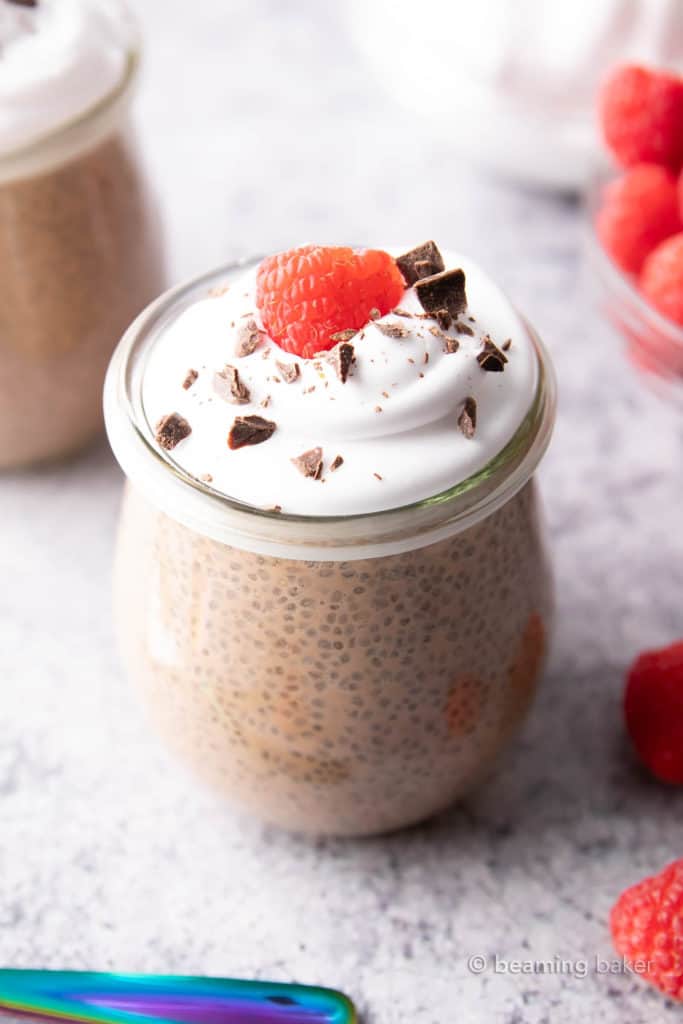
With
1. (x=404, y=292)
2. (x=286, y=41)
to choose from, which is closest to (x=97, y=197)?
(x=404, y=292)

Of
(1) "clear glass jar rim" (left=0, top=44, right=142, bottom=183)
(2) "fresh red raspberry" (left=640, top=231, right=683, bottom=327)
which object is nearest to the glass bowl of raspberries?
(2) "fresh red raspberry" (left=640, top=231, right=683, bottom=327)

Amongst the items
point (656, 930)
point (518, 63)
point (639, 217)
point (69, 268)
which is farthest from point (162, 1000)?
point (518, 63)

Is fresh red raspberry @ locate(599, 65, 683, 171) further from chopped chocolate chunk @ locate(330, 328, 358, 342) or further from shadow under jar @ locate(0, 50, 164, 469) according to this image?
chopped chocolate chunk @ locate(330, 328, 358, 342)

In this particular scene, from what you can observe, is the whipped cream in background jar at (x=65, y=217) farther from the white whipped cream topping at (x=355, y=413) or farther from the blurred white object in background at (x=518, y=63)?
the blurred white object in background at (x=518, y=63)

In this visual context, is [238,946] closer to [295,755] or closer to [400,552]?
[295,755]

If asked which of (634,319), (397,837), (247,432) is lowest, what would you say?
(397,837)

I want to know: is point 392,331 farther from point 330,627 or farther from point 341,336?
point 330,627
